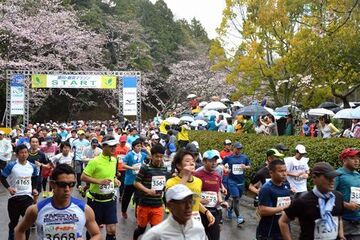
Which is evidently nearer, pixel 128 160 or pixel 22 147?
pixel 22 147

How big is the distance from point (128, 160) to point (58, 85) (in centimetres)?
1869

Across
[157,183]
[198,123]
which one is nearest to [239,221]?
[157,183]

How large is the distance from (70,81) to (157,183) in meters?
21.6

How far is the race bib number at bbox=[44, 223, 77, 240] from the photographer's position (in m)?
4.45

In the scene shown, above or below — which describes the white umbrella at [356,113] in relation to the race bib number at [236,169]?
above

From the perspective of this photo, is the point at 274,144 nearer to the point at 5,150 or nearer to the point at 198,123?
the point at 5,150

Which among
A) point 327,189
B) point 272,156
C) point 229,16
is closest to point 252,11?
point 229,16

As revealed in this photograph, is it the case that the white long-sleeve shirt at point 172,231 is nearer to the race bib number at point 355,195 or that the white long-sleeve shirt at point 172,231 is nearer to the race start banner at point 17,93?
Result: the race bib number at point 355,195

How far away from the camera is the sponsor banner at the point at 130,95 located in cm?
2791

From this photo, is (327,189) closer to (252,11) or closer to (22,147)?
(22,147)

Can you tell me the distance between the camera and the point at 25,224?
15.0 feet

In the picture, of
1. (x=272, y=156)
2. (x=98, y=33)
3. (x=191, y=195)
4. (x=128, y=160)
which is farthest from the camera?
(x=98, y=33)

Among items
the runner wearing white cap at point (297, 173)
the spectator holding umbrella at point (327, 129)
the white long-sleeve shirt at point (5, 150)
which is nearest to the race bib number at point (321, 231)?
the runner wearing white cap at point (297, 173)

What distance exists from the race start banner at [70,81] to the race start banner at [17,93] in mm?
659
